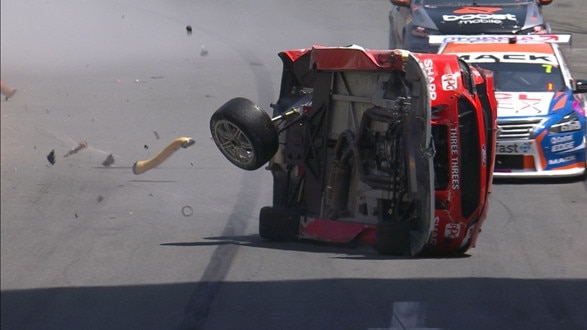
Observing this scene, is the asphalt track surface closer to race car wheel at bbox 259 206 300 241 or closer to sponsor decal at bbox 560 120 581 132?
race car wheel at bbox 259 206 300 241

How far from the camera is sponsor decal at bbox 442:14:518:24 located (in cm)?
1502

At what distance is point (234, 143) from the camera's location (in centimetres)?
899

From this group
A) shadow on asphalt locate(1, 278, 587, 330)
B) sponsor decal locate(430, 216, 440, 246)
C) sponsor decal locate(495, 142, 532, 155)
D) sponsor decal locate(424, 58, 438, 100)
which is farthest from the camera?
sponsor decal locate(495, 142, 532, 155)

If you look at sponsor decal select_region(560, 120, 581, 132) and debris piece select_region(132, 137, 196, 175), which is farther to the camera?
debris piece select_region(132, 137, 196, 175)

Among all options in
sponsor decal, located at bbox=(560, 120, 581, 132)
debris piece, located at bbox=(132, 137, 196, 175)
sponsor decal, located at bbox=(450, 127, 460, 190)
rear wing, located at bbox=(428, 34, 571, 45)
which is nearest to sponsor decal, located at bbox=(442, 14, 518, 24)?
rear wing, located at bbox=(428, 34, 571, 45)

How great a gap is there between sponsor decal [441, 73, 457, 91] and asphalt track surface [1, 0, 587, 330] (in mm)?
1371

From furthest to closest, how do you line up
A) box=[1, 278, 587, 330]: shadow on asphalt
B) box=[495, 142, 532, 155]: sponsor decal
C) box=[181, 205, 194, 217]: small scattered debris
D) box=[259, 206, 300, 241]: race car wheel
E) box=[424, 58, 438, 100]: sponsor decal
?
box=[495, 142, 532, 155]: sponsor decal
box=[181, 205, 194, 217]: small scattered debris
box=[259, 206, 300, 241]: race car wheel
box=[424, 58, 438, 100]: sponsor decal
box=[1, 278, 587, 330]: shadow on asphalt

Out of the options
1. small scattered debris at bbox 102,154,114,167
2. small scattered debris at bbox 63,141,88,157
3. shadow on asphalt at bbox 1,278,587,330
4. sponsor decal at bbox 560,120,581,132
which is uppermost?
sponsor decal at bbox 560,120,581,132

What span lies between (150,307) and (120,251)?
1779mm

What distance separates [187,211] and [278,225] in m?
1.73

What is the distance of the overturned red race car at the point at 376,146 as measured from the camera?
26.9 feet

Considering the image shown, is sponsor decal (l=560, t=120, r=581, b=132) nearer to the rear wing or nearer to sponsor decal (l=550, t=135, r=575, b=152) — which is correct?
sponsor decal (l=550, t=135, r=575, b=152)

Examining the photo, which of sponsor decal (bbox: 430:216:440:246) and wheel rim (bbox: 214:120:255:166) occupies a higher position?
wheel rim (bbox: 214:120:255:166)

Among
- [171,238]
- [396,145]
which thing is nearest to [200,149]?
[171,238]
